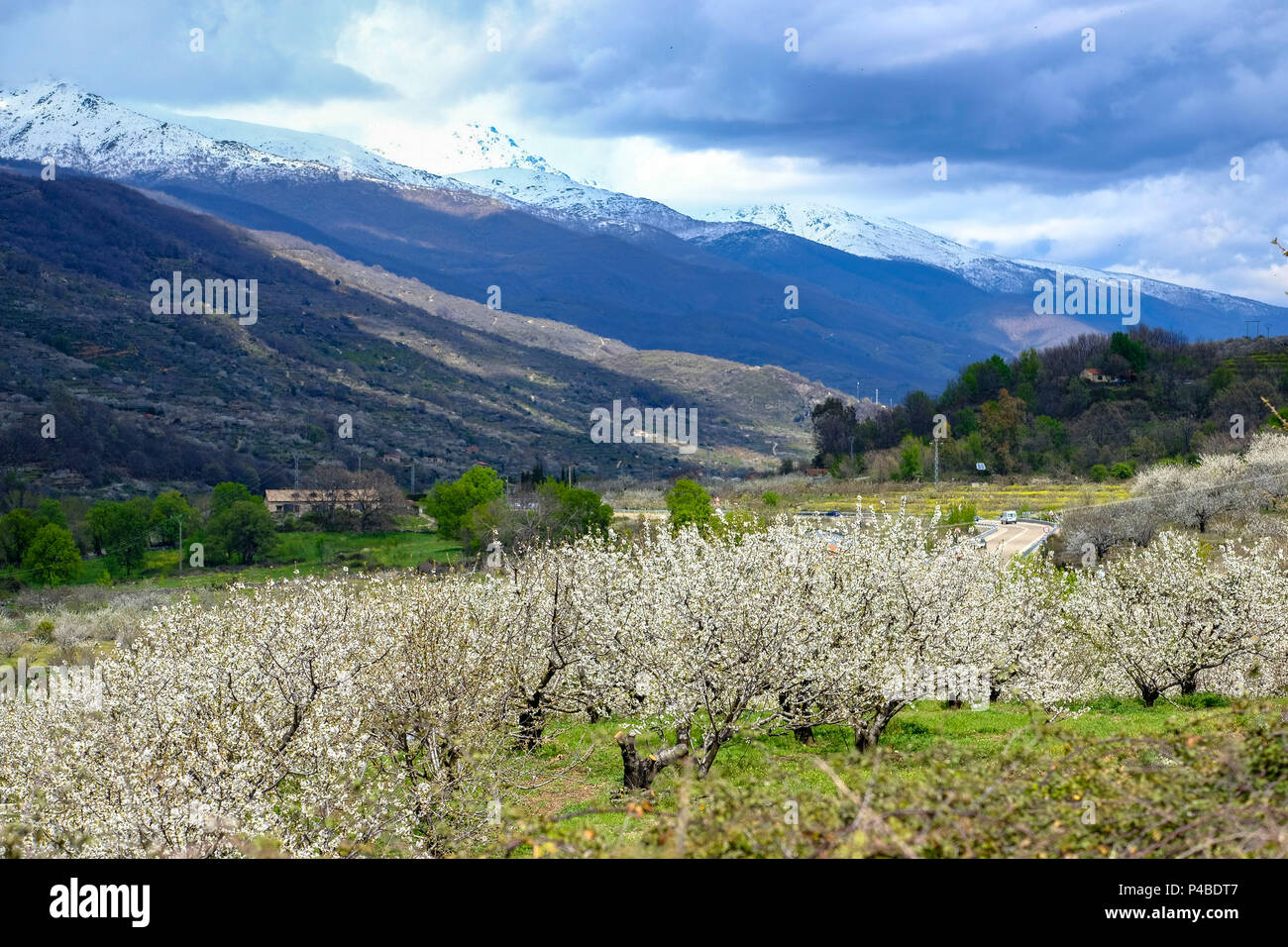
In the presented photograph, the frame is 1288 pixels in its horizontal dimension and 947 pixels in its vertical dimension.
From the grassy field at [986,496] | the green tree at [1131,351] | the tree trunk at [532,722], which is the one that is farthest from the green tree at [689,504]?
the green tree at [1131,351]

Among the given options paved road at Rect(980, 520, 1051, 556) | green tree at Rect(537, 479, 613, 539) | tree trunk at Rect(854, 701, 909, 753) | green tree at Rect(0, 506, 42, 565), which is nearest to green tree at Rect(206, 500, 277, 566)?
green tree at Rect(0, 506, 42, 565)

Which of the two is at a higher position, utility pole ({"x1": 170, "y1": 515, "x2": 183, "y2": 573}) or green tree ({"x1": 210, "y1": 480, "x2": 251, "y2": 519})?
green tree ({"x1": 210, "y1": 480, "x2": 251, "y2": 519})

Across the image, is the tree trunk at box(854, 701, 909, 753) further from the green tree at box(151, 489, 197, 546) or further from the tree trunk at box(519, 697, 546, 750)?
the green tree at box(151, 489, 197, 546)

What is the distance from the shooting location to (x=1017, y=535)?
62656 mm

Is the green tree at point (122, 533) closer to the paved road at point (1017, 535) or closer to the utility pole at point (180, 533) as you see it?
the utility pole at point (180, 533)

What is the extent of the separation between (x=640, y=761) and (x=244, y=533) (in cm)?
7139

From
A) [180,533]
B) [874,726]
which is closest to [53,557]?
[180,533]

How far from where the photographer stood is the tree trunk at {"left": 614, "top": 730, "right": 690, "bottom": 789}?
16844 millimetres

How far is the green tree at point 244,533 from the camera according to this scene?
81.0m

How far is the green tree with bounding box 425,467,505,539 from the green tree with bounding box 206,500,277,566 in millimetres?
12997

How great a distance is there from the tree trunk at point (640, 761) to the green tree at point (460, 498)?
2535 inches

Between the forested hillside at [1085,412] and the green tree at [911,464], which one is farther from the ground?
the forested hillside at [1085,412]

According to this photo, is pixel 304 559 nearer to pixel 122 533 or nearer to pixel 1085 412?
pixel 122 533
